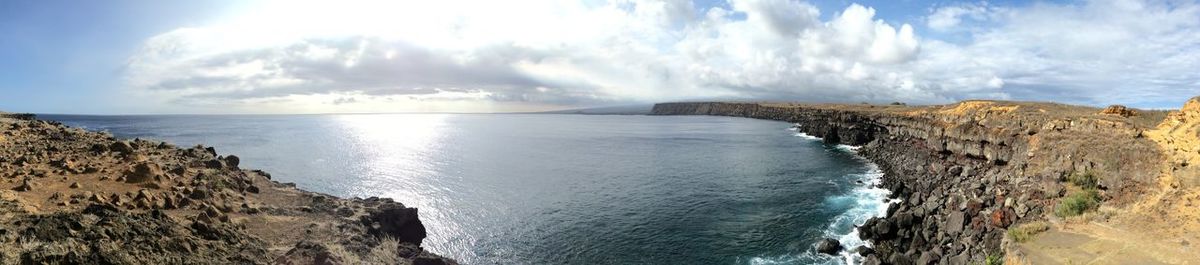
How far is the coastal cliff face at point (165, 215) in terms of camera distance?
18.0 m

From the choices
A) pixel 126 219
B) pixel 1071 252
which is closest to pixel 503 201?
pixel 126 219

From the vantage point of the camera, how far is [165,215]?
72.4 ft

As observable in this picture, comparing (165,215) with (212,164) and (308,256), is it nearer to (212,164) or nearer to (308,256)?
(308,256)

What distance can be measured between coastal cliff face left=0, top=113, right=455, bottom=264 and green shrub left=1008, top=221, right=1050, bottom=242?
27.1m

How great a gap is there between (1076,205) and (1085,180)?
19.3ft

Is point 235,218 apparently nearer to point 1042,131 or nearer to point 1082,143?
point 1082,143

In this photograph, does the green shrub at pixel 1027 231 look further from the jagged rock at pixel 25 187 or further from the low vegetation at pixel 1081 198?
the jagged rock at pixel 25 187

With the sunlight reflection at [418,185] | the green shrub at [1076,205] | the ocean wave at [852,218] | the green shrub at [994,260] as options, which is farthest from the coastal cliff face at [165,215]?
the green shrub at [1076,205]

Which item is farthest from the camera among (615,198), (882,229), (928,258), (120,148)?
(615,198)

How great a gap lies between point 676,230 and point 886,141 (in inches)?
2784

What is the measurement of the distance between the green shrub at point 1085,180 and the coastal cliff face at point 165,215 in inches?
1446

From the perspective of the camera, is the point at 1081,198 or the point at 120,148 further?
the point at 120,148

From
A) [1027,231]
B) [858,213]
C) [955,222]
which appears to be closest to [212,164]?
[1027,231]

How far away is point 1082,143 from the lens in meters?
36.8
